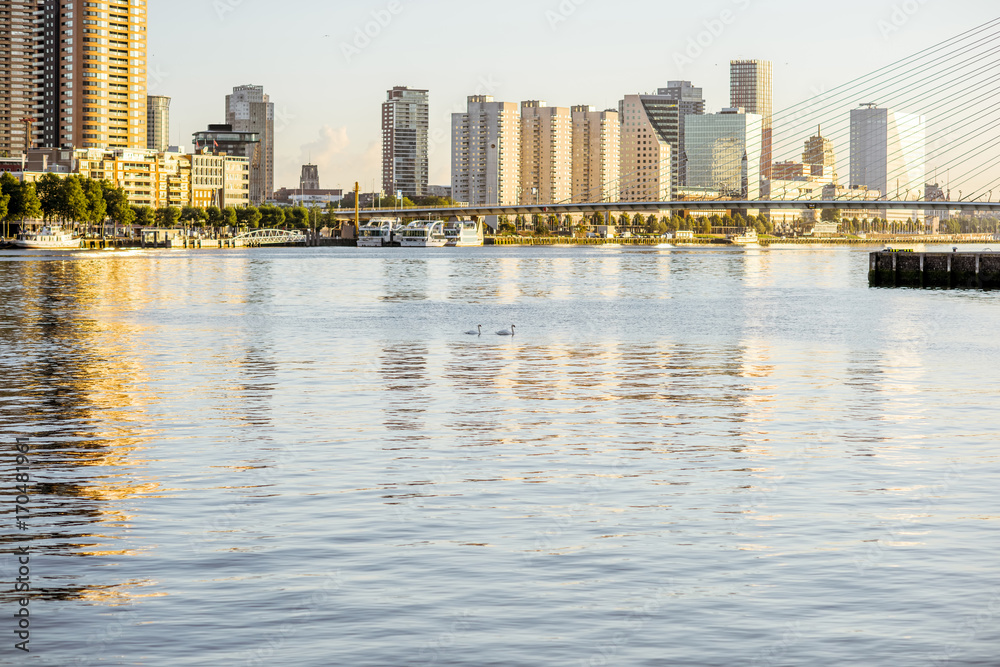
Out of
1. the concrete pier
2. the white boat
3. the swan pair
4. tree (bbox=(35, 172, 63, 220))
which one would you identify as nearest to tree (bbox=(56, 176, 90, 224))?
tree (bbox=(35, 172, 63, 220))

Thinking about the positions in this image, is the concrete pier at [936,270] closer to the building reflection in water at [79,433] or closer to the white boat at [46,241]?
the building reflection in water at [79,433]

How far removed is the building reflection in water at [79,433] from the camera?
39.6ft

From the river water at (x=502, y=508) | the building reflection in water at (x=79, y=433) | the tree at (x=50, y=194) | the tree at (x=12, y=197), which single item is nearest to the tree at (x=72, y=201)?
the tree at (x=50, y=194)

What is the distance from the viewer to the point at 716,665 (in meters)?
8.95

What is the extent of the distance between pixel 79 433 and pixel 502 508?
8333 mm

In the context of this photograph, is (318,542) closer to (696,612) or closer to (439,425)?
(696,612)

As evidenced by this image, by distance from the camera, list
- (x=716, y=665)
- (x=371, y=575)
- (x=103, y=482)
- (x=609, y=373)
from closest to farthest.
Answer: (x=716, y=665) → (x=371, y=575) → (x=103, y=482) → (x=609, y=373)

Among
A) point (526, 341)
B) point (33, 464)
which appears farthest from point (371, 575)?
point (526, 341)

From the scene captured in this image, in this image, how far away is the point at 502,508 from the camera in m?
13.9

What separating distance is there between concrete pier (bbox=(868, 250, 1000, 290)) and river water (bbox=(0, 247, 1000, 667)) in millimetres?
44992

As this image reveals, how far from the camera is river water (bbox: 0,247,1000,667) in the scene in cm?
962

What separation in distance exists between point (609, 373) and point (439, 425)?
944 centimetres

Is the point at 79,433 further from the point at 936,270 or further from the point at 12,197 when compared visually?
the point at 12,197

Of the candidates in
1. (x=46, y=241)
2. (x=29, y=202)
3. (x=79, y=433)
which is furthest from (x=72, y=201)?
(x=79, y=433)
